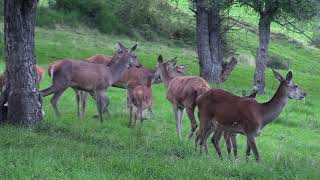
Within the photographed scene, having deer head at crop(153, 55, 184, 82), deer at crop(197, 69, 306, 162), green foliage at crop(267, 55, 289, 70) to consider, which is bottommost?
green foliage at crop(267, 55, 289, 70)

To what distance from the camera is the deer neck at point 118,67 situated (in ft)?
57.8

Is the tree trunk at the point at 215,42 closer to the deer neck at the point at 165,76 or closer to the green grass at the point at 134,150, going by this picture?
the green grass at the point at 134,150

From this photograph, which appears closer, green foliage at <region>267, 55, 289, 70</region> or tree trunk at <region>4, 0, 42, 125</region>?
tree trunk at <region>4, 0, 42, 125</region>

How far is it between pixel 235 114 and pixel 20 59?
14.6 ft

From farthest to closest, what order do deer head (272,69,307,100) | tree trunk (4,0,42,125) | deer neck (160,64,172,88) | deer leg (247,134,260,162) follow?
deer neck (160,64,172,88), deer head (272,69,307,100), tree trunk (4,0,42,125), deer leg (247,134,260,162)

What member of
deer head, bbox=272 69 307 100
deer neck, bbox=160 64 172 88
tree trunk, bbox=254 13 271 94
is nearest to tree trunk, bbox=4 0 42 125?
deer head, bbox=272 69 307 100

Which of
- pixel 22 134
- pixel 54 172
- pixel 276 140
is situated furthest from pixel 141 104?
pixel 54 172

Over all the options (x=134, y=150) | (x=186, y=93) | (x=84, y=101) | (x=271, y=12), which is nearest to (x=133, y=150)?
(x=134, y=150)

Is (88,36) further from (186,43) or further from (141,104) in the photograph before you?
(141,104)

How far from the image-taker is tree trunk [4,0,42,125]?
1291cm

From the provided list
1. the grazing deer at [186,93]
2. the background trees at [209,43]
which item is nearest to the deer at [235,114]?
the grazing deer at [186,93]

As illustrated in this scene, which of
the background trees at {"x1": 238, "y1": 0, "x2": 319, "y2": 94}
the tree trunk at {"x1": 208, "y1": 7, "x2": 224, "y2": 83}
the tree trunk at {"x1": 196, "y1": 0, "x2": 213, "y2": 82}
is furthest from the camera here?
the tree trunk at {"x1": 208, "y1": 7, "x2": 224, "y2": 83}

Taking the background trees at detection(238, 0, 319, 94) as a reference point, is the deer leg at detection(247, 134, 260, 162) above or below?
below

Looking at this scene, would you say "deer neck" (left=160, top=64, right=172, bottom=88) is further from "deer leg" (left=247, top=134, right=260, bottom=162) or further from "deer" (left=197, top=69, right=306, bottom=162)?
"deer leg" (left=247, top=134, right=260, bottom=162)
